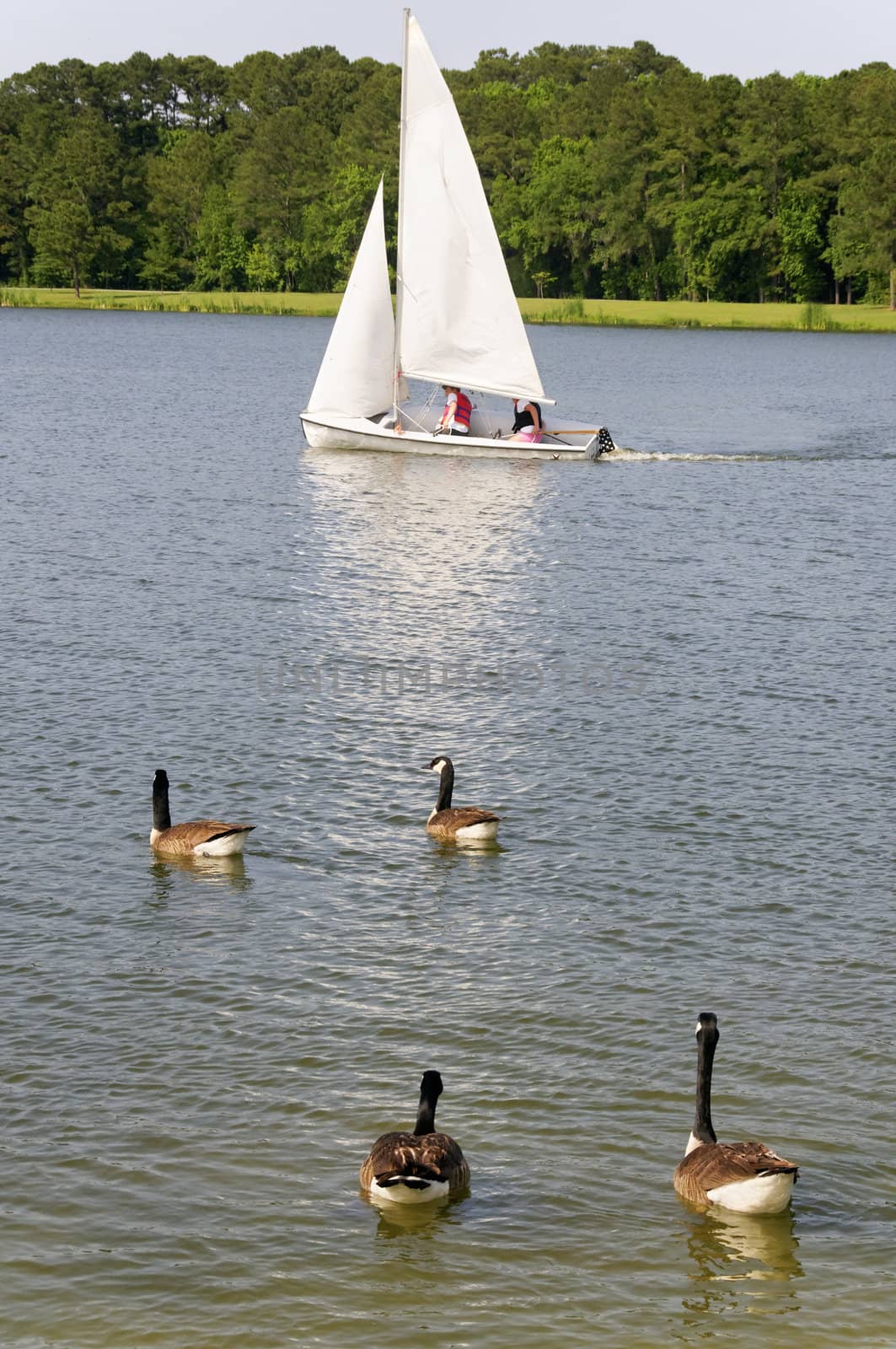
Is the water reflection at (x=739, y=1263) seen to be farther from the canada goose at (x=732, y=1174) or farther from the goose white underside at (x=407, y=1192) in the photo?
the goose white underside at (x=407, y=1192)

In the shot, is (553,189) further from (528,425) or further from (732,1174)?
(732,1174)

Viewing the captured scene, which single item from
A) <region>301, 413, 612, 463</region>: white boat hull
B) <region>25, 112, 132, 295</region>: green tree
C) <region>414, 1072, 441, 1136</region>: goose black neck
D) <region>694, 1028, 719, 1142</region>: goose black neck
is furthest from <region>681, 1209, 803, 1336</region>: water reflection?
<region>25, 112, 132, 295</region>: green tree

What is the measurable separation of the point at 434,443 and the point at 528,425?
3361 millimetres

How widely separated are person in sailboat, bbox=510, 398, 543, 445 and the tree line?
91393 millimetres

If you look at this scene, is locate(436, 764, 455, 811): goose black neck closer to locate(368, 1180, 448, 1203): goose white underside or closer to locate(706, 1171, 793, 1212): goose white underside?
locate(368, 1180, 448, 1203): goose white underside

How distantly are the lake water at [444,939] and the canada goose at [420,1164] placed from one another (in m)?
0.23

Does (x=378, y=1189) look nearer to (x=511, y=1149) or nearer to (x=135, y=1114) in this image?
(x=511, y=1149)

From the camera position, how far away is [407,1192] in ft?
36.7

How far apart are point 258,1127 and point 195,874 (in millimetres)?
5445

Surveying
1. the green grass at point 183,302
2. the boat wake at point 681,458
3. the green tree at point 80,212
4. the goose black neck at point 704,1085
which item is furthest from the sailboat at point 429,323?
the green tree at point 80,212

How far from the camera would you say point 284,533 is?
39594mm

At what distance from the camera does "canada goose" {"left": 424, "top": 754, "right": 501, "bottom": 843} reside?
59.6 ft

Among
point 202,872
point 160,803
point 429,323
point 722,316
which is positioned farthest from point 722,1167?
point 722,316

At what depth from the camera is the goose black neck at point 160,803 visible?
1794cm
